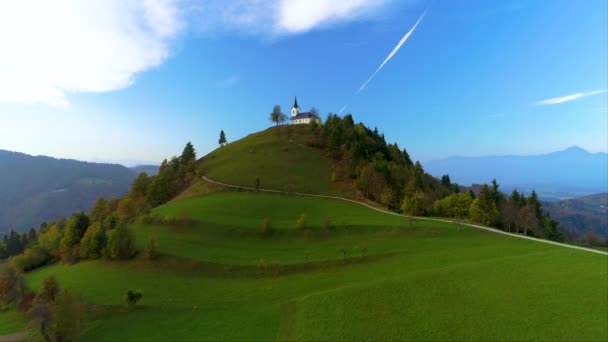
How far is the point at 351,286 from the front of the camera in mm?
30094

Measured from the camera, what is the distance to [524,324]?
67.8 ft

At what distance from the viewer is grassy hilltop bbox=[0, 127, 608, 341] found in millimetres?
22125

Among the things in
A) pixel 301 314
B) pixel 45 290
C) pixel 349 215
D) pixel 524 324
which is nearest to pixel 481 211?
A: pixel 349 215

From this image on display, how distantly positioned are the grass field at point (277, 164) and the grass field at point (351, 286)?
3012 cm

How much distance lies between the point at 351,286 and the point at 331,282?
16.9 ft

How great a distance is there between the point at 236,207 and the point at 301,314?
4366cm

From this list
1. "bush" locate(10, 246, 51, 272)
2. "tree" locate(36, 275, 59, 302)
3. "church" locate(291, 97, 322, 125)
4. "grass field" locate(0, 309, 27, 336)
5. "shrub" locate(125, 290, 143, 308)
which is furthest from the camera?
"church" locate(291, 97, 322, 125)

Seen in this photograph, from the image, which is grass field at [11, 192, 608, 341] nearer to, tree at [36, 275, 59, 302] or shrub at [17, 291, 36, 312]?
tree at [36, 275, 59, 302]

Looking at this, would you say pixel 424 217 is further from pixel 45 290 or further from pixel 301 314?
pixel 45 290

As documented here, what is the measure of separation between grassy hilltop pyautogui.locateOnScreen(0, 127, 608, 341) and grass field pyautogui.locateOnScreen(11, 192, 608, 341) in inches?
5.6

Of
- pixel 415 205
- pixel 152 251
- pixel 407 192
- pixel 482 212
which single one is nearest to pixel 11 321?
pixel 152 251

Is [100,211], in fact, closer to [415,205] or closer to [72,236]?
[72,236]

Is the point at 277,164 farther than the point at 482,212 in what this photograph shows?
Yes

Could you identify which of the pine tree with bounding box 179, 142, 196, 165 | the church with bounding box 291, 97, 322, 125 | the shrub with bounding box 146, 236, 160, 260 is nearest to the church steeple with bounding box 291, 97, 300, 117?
the church with bounding box 291, 97, 322, 125
